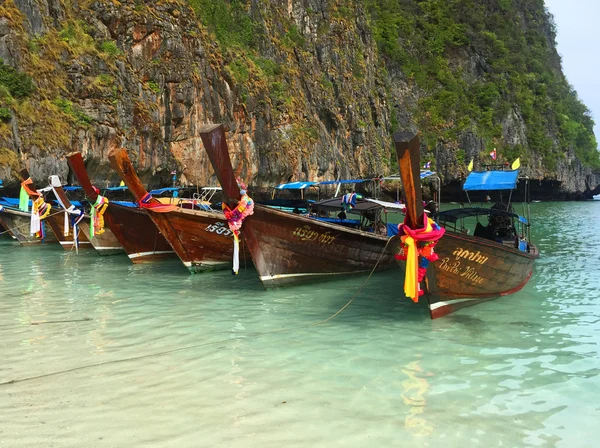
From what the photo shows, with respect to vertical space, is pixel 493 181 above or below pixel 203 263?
above

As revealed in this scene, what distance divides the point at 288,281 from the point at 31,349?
5.27m

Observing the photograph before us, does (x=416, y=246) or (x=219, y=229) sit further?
(x=219, y=229)

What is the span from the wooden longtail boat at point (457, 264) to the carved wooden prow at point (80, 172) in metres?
9.73

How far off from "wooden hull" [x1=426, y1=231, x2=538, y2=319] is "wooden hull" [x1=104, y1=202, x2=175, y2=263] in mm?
9051

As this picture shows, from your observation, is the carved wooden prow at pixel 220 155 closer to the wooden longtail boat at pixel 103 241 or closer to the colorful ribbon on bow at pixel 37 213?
the wooden longtail boat at pixel 103 241

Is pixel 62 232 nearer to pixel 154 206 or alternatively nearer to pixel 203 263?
pixel 203 263

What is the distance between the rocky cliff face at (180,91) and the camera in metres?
22.1

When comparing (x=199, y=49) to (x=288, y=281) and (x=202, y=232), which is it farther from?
(x=288, y=281)

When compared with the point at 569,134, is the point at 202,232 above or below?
below

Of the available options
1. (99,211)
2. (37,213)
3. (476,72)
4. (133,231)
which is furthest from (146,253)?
(476,72)

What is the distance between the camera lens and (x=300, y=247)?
10.3 metres

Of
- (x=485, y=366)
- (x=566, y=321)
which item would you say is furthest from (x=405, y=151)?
(x=566, y=321)

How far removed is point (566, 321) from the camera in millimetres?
7730

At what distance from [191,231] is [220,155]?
3453 mm
